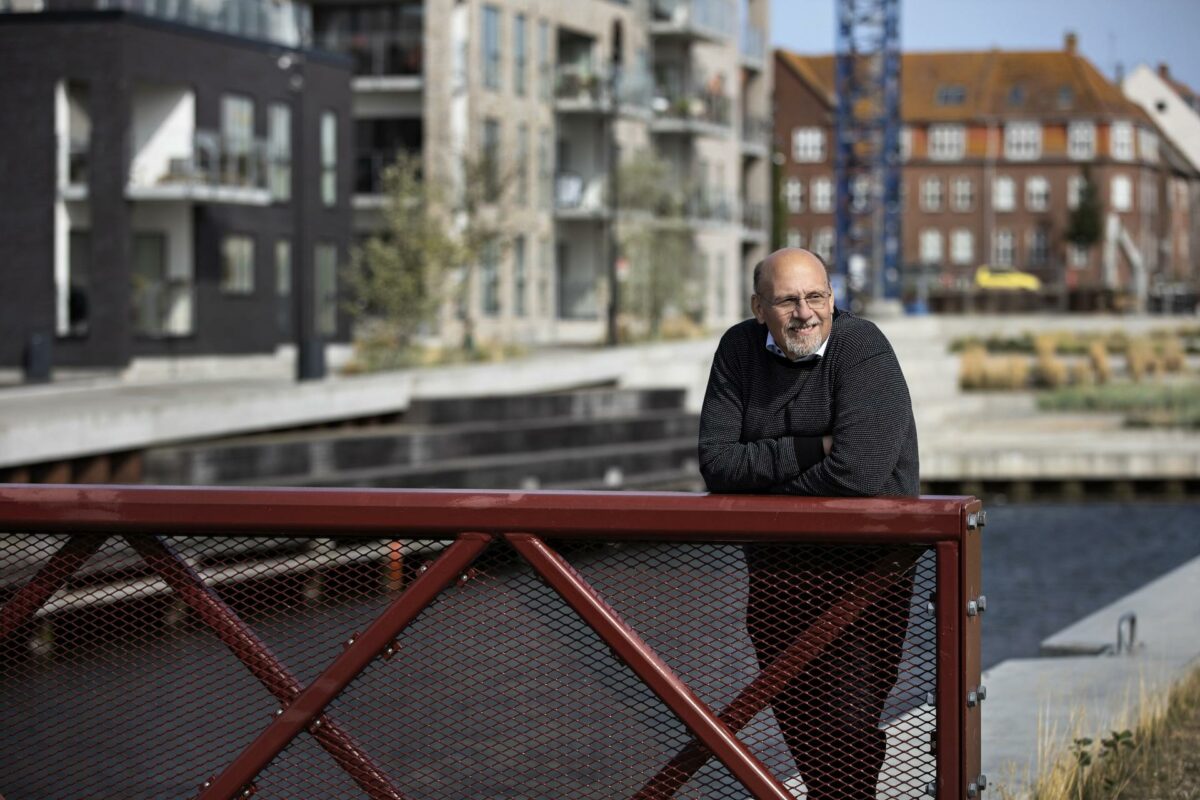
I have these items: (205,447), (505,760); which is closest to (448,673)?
(505,760)

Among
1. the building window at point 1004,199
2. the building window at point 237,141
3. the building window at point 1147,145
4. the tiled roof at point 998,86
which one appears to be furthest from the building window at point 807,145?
the building window at point 237,141

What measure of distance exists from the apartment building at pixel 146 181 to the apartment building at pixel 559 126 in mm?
4101

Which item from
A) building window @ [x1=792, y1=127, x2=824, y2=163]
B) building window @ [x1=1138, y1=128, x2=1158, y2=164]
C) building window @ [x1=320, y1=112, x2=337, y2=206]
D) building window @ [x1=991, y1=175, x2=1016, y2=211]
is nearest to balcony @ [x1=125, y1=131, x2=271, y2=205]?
building window @ [x1=320, y1=112, x2=337, y2=206]

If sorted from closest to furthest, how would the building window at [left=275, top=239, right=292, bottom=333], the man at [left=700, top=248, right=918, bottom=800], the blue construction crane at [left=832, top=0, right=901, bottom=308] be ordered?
1. the man at [left=700, top=248, right=918, bottom=800]
2. the building window at [left=275, top=239, right=292, bottom=333]
3. the blue construction crane at [left=832, top=0, right=901, bottom=308]

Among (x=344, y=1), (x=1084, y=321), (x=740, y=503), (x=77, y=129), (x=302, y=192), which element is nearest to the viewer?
(x=740, y=503)

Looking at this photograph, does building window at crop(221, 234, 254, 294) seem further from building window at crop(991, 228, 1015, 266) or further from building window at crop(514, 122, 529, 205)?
building window at crop(991, 228, 1015, 266)

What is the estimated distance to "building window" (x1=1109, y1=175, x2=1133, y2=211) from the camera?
377ft

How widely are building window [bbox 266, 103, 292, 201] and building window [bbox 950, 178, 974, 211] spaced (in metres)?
74.2

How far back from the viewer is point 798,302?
505 centimetres

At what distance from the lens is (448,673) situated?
16.9ft

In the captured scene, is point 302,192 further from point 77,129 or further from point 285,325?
point 285,325

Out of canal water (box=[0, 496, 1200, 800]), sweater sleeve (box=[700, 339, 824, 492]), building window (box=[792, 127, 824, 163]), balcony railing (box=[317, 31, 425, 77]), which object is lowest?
canal water (box=[0, 496, 1200, 800])

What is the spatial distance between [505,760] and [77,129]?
35258 mm

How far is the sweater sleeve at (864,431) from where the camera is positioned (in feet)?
16.3
